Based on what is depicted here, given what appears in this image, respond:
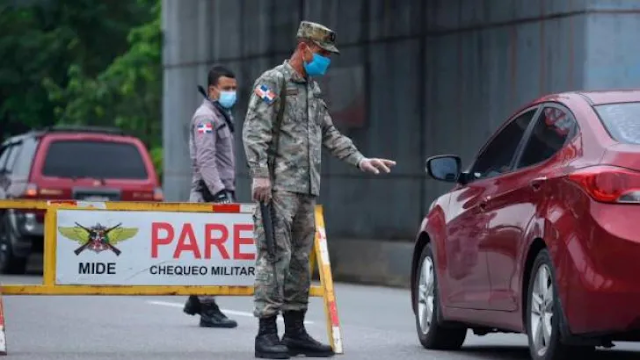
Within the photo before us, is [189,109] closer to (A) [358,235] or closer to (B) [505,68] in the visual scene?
(A) [358,235]

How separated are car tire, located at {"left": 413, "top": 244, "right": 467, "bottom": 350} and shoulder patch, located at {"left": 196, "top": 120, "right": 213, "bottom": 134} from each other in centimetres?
232

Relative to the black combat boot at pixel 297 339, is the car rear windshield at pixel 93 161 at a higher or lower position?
Answer: higher

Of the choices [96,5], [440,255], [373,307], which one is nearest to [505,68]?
[373,307]

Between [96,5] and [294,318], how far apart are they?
36148 mm

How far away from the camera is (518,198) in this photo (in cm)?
1016

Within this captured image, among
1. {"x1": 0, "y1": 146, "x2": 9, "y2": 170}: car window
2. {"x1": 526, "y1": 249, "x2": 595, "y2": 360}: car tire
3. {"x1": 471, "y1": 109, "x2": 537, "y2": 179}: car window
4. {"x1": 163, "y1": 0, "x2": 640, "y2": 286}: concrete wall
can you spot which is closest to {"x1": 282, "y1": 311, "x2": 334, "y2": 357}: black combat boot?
{"x1": 471, "y1": 109, "x2": 537, "y2": 179}: car window

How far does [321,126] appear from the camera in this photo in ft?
36.3

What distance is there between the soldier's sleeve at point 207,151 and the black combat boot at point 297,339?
276 cm

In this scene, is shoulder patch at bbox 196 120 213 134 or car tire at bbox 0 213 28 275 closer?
shoulder patch at bbox 196 120 213 134

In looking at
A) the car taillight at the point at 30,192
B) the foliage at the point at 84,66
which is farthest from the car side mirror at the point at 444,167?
the foliage at the point at 84,66

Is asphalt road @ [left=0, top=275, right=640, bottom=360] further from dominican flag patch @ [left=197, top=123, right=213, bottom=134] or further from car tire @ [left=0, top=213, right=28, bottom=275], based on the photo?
car tire @ [left=0, top=213, right=28, bottom=275]

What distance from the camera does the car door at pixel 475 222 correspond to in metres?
10.8

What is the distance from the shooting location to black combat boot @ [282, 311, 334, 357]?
11.0m

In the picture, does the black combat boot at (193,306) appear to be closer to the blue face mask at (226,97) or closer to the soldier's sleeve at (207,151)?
the soldier's sleeve at (207,151)
